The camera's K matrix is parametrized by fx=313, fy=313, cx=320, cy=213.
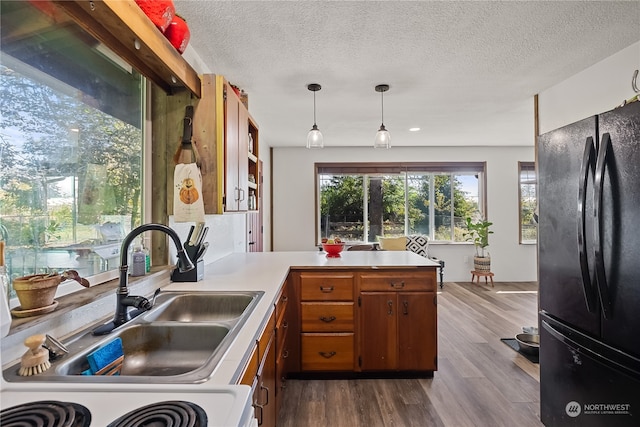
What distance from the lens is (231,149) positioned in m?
1.96

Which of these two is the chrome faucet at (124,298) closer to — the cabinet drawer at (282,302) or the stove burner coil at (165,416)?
the stove burner coil at (165,416)

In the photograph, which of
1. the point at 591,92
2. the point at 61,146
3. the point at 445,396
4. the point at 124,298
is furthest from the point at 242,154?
the point at 591,92

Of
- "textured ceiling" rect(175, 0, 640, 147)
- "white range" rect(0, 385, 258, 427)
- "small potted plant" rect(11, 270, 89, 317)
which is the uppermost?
"textured ceiling" rect(175, 0, 640, 147)

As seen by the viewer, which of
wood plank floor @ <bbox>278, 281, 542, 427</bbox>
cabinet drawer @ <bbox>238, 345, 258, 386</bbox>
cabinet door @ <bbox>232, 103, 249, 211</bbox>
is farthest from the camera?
cabinet door @ <bbox>232, 103, 249, 211</bbox>

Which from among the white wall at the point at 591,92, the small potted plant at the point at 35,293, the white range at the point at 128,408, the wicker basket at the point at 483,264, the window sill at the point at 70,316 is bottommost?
the wicker basket at the point at 483,264

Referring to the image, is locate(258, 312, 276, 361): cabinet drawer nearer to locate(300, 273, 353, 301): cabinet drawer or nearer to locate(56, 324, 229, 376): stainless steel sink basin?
locate(56, 324, 229, 376): stainless steel sink basin

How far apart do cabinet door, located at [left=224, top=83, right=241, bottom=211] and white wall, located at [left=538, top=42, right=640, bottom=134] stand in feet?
8.90

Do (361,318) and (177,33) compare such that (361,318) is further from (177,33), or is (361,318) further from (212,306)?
(177,33)

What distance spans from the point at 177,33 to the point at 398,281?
2.06 metres

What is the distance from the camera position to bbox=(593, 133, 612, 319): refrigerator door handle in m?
1.29

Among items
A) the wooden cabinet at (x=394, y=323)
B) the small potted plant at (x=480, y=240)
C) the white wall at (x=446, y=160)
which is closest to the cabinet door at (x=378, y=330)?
the wooden cabinet at (x=394, y=323)

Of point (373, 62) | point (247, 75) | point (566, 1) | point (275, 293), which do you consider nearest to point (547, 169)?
point (566, 1)

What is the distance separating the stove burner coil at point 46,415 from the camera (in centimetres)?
61

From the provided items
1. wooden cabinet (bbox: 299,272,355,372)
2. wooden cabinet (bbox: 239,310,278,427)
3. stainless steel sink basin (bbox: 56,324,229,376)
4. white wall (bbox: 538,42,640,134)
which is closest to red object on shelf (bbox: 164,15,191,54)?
stainless steel sink basin (bbox: 56,324,229,376)
